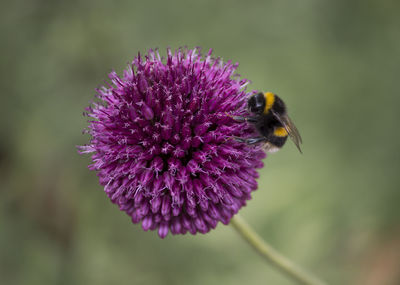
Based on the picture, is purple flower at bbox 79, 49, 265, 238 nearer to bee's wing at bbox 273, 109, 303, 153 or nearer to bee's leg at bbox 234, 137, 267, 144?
bee's leg at bbox 234, 137, 267, 144

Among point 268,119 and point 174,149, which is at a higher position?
point 268,119

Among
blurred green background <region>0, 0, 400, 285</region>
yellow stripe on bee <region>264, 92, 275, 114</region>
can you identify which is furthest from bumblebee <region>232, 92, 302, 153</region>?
blurred green background <region>0, 0, 400, 285</region>

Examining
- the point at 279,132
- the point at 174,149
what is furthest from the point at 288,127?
the point at 174,149

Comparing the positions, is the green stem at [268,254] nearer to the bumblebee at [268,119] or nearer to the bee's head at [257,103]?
the bumblebee at [268,119]

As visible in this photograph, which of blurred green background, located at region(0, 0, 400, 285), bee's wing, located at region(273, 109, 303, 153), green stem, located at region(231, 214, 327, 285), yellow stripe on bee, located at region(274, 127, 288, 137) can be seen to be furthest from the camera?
blurred green background, located at region(0, 0, 400, 285)

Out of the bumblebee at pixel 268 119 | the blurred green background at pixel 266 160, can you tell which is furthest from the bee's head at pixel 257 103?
the blurred green background at pixel 266 160

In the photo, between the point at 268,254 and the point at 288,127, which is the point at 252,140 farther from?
the point at 268,254

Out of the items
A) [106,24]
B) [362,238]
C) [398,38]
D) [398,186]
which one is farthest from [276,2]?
[362,238]
